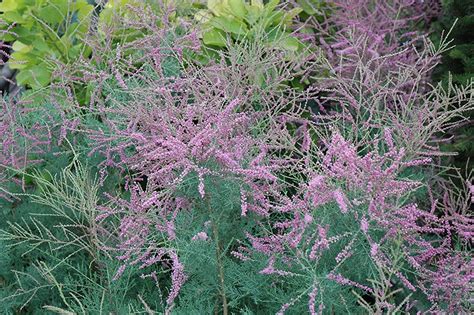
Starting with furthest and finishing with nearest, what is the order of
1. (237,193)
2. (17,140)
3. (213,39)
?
(213,39) < (17,140) < (237,193)

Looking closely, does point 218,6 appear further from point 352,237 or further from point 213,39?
point 352,237

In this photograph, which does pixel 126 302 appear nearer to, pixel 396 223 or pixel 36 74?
pixel 396 223

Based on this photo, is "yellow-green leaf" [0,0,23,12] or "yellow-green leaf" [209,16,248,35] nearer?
"yellow-green leaf" [209,16,248,35]

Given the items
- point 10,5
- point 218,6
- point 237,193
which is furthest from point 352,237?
point 10,5

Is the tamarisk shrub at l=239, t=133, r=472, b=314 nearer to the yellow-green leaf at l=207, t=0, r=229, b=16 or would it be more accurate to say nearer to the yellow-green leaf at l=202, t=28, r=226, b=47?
the yellow-green leaf at l=202, t=28, r=226, b=47

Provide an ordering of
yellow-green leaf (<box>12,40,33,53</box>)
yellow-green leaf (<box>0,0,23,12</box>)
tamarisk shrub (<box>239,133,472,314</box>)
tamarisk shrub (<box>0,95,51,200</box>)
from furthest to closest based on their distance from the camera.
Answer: yellow-green leaf (<box>12,40,33,53</box>)
yellow-green leaf (<box>0,0,23,12</box>)
tamarisk shrub (<box>0,95,51,200</box>)
tamarisk shrub (<box>239,133,472,314</box>)

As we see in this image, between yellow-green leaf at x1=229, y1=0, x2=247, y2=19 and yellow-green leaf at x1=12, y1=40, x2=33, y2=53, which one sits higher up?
yellow-green leaf at x1=229, y1=0, x2=247, y2=19

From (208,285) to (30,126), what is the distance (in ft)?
3.88

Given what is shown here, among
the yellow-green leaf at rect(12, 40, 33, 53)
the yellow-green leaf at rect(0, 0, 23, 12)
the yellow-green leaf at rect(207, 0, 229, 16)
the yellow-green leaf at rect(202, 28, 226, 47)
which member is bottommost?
the yellow-green leaf at rect(12, 40, 33, 53)

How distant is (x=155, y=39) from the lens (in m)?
2.51

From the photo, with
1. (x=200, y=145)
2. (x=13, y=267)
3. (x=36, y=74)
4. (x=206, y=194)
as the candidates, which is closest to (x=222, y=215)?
(x=206, y=194)

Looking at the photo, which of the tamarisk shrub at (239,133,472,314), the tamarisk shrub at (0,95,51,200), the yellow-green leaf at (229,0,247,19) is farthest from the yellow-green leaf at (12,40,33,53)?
the tamarisk shrub at (239,133,472,314)

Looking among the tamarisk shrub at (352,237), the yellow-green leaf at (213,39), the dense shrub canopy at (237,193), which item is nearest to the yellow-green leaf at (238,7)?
the dense shrub canopy at (237,193)

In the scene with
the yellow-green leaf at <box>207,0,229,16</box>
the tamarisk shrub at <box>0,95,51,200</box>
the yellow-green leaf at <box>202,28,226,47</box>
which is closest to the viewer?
the tamarisk shrub at <box>0,95,51,200</box>
